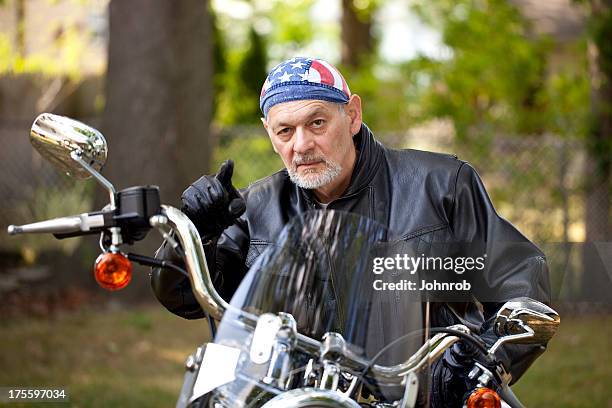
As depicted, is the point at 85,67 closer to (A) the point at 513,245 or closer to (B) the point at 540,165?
(B) the point at 540,165

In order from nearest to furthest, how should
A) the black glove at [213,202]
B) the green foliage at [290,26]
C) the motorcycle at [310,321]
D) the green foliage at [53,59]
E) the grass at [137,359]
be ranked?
the motorcycle at [310,321] → the black glove at [213,202] → the grass at [137,359] → the green foliage at [53,59] → the green foliage at [290,26]

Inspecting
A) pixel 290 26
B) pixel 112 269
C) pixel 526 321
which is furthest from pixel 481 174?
pixel 290 26

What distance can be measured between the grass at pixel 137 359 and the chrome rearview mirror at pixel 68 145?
11.8 feet

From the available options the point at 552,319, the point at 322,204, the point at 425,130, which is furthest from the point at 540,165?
the point at 552,319

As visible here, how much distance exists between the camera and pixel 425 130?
446 inches

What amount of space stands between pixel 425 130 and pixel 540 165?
225 cm

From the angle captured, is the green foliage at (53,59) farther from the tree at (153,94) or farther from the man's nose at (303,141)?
the man's nose at (303,141)

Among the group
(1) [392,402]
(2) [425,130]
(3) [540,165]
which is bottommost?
(1) [392,402]

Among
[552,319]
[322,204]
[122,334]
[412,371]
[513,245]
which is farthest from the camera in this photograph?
[122,334]

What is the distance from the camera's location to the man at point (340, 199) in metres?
2.50

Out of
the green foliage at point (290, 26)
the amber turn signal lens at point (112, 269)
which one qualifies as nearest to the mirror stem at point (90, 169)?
the amber turn signal lens at point (112, 269)

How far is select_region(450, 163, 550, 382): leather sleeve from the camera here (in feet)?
8.01

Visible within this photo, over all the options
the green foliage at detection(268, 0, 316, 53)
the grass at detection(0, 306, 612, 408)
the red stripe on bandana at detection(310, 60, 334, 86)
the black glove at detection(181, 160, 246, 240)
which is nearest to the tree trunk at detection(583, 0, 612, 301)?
the grass at detection(0, 306, 612, 408)

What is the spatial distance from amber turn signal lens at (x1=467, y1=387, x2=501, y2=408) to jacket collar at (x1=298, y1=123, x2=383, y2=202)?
3.09 feet
